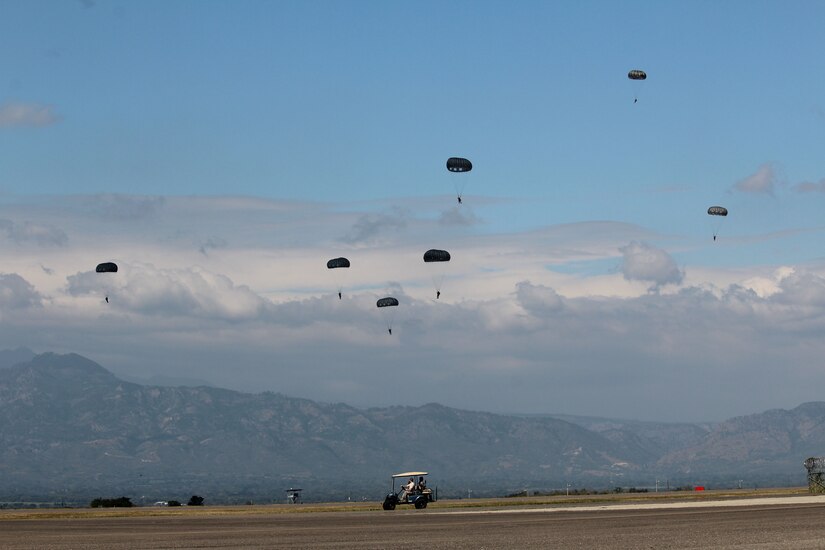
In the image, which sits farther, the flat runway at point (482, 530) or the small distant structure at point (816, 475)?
the small distant structure at point (816, 475)

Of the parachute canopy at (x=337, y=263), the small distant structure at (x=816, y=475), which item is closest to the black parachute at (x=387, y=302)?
the parachute canopy at (x=337, y=263)

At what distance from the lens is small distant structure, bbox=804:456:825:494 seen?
86875 millimetres

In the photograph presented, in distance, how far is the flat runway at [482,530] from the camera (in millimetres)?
43031

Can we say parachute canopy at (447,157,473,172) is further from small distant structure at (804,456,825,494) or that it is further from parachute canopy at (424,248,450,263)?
small distant structure at (804,456,825,494)

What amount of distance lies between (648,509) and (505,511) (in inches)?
360

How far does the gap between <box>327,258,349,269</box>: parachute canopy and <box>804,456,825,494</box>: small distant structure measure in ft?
151

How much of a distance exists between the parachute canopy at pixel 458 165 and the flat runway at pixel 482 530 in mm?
35047

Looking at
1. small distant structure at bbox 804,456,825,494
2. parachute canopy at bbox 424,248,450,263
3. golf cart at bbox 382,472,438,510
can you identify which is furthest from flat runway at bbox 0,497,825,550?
parachute canopy at bbox 424,248,450,263

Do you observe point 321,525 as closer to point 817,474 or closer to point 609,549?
point 609,549

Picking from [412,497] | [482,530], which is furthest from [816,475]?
[482,530]

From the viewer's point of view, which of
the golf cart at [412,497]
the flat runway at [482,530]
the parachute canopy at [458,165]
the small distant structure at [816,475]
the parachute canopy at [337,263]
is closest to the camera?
the flat runway at [482,530]

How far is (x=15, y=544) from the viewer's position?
47.8 m

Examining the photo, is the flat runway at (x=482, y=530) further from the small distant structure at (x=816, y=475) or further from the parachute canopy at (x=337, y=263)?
the parachute canopy at (x=337, y=263)

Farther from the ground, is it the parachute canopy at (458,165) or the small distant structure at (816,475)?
the parachute canopy at (458,165)
